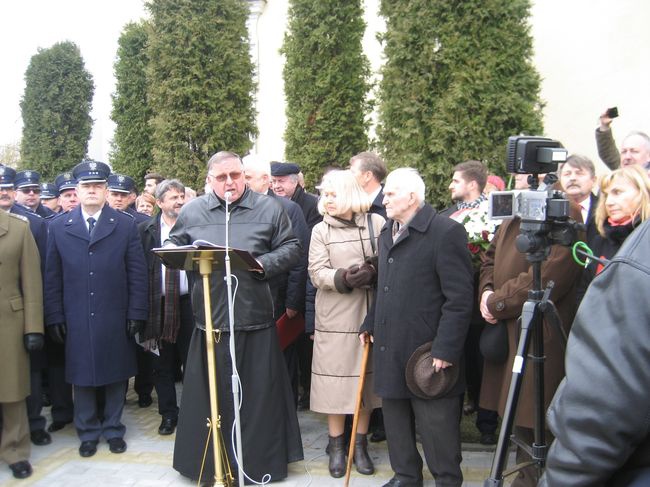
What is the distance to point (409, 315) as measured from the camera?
4.15 metres

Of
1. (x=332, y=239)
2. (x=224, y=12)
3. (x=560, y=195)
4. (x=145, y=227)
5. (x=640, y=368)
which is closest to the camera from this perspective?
(x=640, y=368)

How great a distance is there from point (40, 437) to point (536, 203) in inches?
176

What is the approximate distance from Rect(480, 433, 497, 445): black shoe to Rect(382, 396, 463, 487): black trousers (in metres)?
1.24

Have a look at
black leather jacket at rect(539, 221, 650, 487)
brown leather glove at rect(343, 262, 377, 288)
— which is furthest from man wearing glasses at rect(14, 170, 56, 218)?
black leather jacket at rect(539, 221, 650, 487)

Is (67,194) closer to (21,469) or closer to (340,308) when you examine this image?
(21,469)

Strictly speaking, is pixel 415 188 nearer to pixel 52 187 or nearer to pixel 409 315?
pixel 409 315

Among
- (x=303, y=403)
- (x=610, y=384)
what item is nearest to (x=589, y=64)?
(x=303, y=403)

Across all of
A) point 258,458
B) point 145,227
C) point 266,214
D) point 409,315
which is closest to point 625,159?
point 409,315

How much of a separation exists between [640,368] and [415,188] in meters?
2.96

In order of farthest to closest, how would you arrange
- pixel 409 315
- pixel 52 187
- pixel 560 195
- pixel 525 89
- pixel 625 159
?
pixel 52 187
pixel 525 89
pixel 625 159
pixel 409 315
pixel 560 195

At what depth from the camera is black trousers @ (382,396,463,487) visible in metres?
4.12

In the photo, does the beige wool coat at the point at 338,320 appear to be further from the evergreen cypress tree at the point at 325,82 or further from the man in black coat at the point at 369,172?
the evergreen cypress tree at the point at 325,82

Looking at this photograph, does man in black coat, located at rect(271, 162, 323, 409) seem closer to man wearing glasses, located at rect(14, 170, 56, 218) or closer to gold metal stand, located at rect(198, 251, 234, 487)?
gold metal stand, located at rect(198, 251, 234, 487)

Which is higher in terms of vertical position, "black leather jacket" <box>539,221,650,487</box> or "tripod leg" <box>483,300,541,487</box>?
"black leather jacket" <box>539,221,650,487</box>
